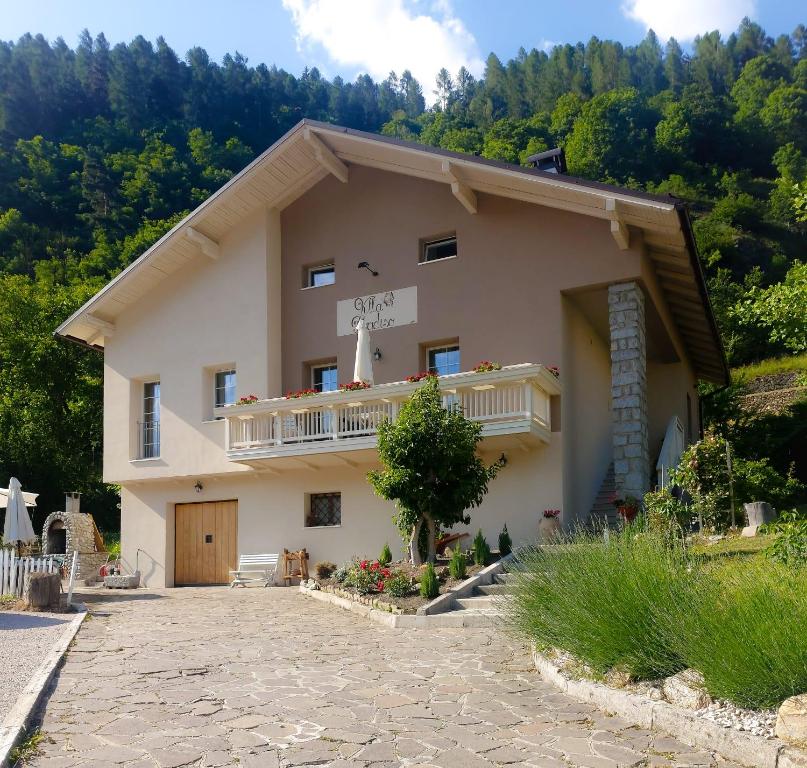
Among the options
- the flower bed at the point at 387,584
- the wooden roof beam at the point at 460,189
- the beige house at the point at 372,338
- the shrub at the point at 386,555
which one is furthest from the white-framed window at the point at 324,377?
the flower bed at the point at 387,584

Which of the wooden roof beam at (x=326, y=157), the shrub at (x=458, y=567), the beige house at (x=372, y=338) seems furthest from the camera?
the wooden roof beam at (x=326, y=157)

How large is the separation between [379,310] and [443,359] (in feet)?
5.70

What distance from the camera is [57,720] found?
6.53 m

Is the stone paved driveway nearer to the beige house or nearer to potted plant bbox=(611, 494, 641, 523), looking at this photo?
potted plant bbox=(611, 494, 641, 523)

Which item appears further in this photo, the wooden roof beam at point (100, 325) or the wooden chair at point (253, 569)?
the wooden roof beam at point (100, 325)

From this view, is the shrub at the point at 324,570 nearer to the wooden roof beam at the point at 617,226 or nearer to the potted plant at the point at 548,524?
the potted plant at the point at 548,524

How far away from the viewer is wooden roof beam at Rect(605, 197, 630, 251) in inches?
608

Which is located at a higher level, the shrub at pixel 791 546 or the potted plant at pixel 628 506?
the potted plant at pixel 628 506

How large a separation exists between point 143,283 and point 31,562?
843 centimetres

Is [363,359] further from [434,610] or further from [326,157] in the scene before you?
[434,610]

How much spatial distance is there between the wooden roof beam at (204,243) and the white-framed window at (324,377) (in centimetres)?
361

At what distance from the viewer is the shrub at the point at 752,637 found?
5.40 m

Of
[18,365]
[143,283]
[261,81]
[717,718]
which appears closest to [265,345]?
[143,283]

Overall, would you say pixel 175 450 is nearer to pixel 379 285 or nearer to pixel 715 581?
pixel 379 285
